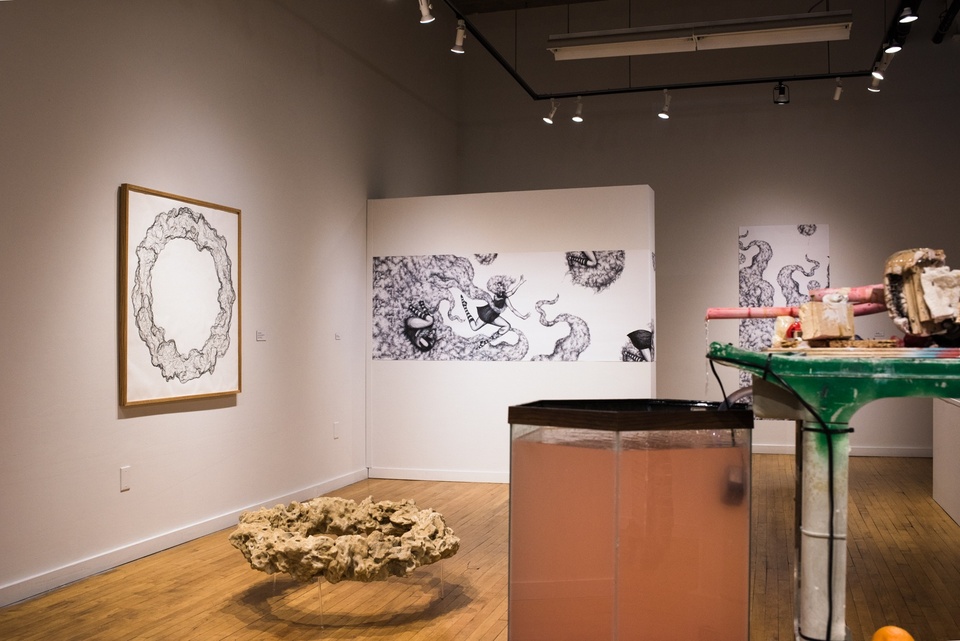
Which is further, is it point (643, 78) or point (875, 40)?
point (643, 78)

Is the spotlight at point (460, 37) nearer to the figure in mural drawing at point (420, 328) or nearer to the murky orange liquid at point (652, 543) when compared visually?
the figure in mural drawing at point (420, 328)

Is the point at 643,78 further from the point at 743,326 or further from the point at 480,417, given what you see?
the point at 480,417

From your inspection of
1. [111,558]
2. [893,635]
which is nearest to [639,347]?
[111,558]

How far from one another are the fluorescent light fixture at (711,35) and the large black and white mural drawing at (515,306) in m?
2.06

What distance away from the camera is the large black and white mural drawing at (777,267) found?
963 cm

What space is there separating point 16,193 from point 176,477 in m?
2.00

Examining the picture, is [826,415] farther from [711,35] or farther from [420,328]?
[711,35]

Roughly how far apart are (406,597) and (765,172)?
7290 millimetres

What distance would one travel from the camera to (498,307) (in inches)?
304

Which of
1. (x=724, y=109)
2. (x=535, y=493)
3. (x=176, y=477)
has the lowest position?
(x=176, y=477)

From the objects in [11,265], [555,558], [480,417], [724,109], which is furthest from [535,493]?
[724,109]

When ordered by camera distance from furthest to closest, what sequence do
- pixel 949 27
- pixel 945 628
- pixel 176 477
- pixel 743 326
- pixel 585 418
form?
1. pixel 743 326
2. pixel 949 27
3. pixel 176 477
4. pixel 945 628
5. pixel 585 418

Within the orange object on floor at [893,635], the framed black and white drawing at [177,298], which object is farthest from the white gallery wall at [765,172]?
the orange object on floor at [893,635]

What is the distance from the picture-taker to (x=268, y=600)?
169 inches
